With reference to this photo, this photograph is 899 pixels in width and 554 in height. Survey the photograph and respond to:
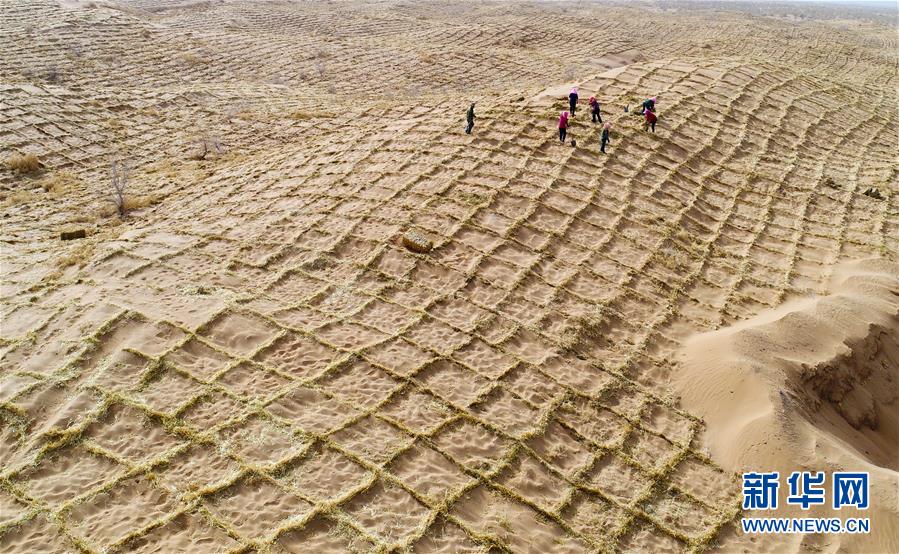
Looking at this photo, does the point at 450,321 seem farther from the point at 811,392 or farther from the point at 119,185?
the point at 119,185

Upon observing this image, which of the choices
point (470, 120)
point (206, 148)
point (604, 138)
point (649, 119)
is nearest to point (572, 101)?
point (604, 138)

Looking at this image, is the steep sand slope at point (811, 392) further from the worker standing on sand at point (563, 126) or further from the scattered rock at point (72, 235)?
the scattered rock at point (72, 235)

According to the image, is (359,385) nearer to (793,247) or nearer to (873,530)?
(873,530)

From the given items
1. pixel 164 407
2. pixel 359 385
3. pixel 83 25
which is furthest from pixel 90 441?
pixel 83 25

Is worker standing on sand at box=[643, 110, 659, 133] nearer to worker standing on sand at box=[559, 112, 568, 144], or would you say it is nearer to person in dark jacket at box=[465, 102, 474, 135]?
worker standing on sand at box=[559, 112, 568, 144]

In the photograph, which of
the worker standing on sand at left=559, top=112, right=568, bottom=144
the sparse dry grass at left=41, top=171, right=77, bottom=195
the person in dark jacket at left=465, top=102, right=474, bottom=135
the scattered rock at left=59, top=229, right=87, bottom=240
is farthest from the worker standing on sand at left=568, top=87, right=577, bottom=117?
the sparse dry grass at left=41, top=171, right=77, bottom=195
